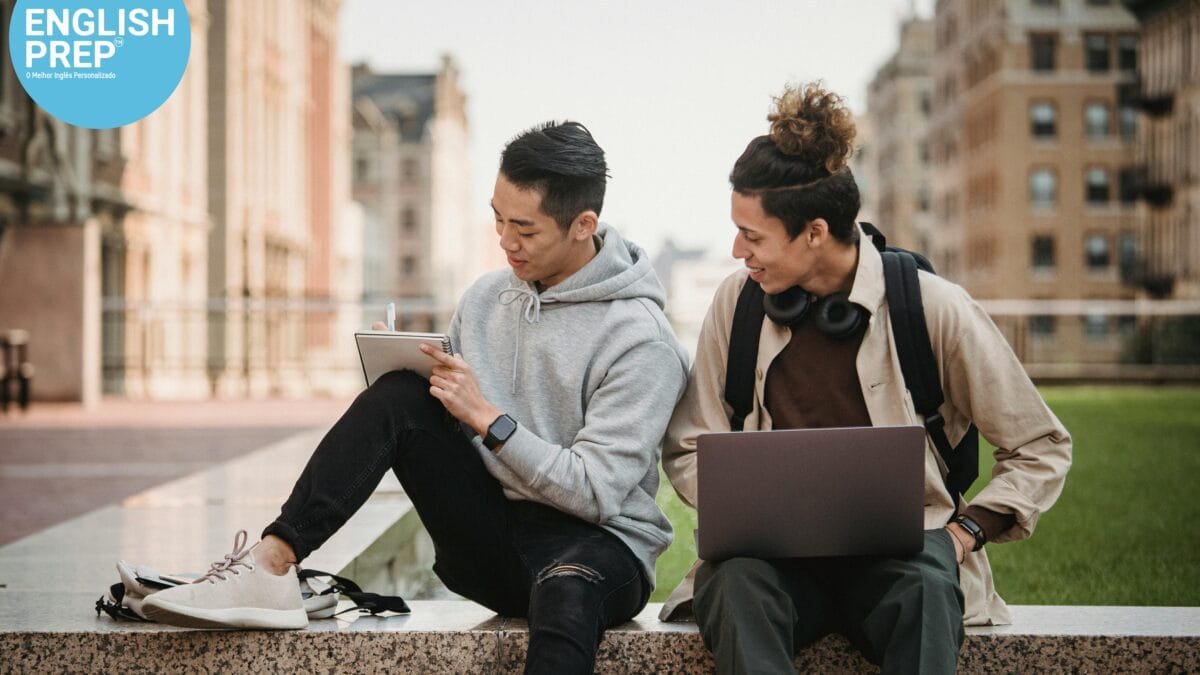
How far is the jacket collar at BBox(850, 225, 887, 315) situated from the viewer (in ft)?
10.4

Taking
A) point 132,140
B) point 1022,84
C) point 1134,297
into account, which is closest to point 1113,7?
point 1022,84

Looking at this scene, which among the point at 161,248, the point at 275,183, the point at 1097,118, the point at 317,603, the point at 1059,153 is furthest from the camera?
the point at 1097,118

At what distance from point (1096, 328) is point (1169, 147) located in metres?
12.1

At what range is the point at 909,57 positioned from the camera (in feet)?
255

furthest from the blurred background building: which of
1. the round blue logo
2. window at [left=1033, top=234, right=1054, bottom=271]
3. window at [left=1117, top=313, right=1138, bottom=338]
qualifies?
the round blue logo

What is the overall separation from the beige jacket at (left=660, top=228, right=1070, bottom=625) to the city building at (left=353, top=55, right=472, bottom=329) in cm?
7701

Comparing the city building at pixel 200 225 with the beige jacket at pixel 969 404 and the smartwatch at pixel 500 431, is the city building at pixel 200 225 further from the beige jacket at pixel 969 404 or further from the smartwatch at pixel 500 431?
the beige jacket at pixel 969 404

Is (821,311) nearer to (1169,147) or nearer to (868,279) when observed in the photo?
(868,279)

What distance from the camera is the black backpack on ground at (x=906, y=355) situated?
3.18 metres

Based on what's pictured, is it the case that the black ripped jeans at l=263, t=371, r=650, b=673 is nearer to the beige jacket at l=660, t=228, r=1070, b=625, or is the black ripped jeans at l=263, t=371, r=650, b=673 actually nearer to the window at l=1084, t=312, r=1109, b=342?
the beige jacket at l=660, t=228, r=1070, b=625

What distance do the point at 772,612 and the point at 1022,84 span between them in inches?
2201

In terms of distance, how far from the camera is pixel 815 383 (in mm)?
3223

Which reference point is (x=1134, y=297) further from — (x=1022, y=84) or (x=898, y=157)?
(x=898, y=157)

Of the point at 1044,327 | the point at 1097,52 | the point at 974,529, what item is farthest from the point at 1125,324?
the point at 974,529
